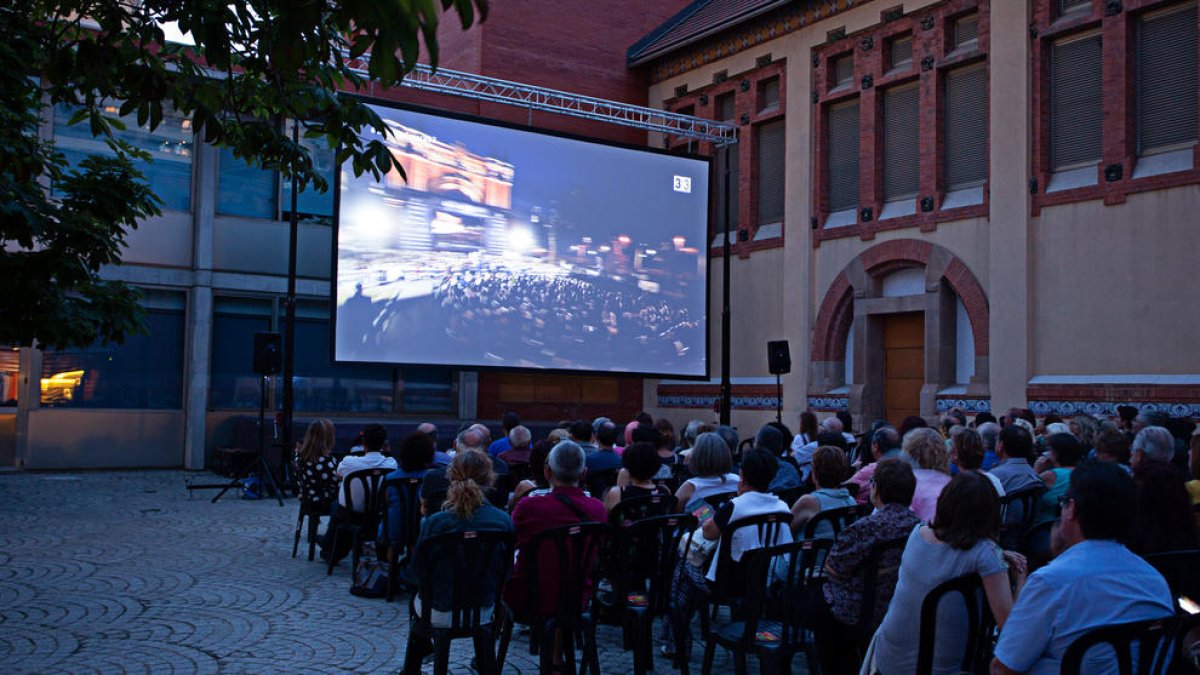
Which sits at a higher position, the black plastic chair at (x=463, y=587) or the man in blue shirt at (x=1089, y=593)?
the man in blue shirt at (x=1089, y=593)

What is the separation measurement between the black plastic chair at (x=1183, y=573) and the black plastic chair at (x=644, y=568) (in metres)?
2.05

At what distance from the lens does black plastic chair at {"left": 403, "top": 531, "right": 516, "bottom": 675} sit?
4184 millimetres

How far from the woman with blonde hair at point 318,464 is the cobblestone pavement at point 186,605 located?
0.56 m

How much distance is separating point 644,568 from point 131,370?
1343 centimetres

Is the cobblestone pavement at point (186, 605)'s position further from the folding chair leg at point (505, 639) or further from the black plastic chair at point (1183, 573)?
the black plastic chair at point (1183, 573)

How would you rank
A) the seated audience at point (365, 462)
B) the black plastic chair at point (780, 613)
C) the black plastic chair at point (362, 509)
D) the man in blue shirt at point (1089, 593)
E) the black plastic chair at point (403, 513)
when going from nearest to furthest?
the man in blue shirt at point (1089, 593) < the black plastic chair at point (780, 613) < the black plastic chair at point (403, 513) < the black plastic chair at point (362, 509) < the seated audience at point (365, 462)

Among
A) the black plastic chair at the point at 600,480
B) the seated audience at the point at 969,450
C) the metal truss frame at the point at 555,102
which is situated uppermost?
the metal truss frame at the point at 555,102

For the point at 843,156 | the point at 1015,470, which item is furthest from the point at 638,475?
the point at 843,156

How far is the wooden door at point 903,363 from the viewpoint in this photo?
52.0ft

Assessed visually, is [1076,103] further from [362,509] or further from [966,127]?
[362,509]

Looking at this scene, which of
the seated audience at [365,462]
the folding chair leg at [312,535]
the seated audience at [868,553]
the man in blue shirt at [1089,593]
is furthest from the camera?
the folding chair leg at [312,535]

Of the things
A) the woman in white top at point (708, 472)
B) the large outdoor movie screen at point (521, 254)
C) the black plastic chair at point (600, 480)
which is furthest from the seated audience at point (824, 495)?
the large outdoor movie screen at point (521, 254)

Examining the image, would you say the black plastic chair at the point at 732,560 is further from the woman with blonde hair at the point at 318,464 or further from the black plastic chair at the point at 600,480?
the woman with blonde hair at the point at 318,464

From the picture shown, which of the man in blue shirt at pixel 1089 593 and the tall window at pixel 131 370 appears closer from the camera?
the man in blue shirt at pixel 1089 593
